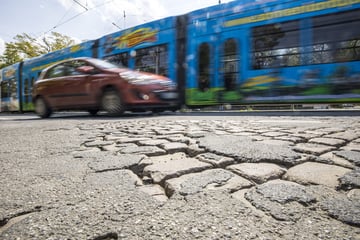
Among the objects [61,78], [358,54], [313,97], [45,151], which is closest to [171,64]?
[61,78]

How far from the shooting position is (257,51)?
661 cm

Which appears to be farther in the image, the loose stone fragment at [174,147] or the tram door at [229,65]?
the tram door at [229,65]

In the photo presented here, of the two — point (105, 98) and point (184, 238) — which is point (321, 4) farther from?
point (184, 238)

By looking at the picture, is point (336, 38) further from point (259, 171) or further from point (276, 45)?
point (259, 171)

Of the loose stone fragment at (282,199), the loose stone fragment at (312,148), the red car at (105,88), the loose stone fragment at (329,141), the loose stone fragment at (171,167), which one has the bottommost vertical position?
the loose stone fragment at (282,199)

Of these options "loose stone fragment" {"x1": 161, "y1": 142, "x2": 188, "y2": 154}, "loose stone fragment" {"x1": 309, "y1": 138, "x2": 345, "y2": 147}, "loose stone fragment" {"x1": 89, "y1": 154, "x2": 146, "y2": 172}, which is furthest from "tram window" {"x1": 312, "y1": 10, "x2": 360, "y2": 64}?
"loose stone fragment" {"x1": 89, "y1": 154, "x2": 146, "y2": 172}

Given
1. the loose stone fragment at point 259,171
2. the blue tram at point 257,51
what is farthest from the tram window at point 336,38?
the loose stone fragment at point 259,171

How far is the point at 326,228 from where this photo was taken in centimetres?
76

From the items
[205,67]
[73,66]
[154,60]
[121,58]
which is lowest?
[73,66]

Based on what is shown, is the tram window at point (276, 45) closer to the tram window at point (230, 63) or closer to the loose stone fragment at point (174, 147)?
the tram window at point (230, 63)

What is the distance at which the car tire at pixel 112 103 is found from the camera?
234 inches

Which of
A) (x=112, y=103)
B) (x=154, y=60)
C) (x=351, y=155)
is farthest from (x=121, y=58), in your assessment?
(x=351, y=155)

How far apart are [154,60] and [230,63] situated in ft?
8.91

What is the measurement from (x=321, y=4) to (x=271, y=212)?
6.59 metres
